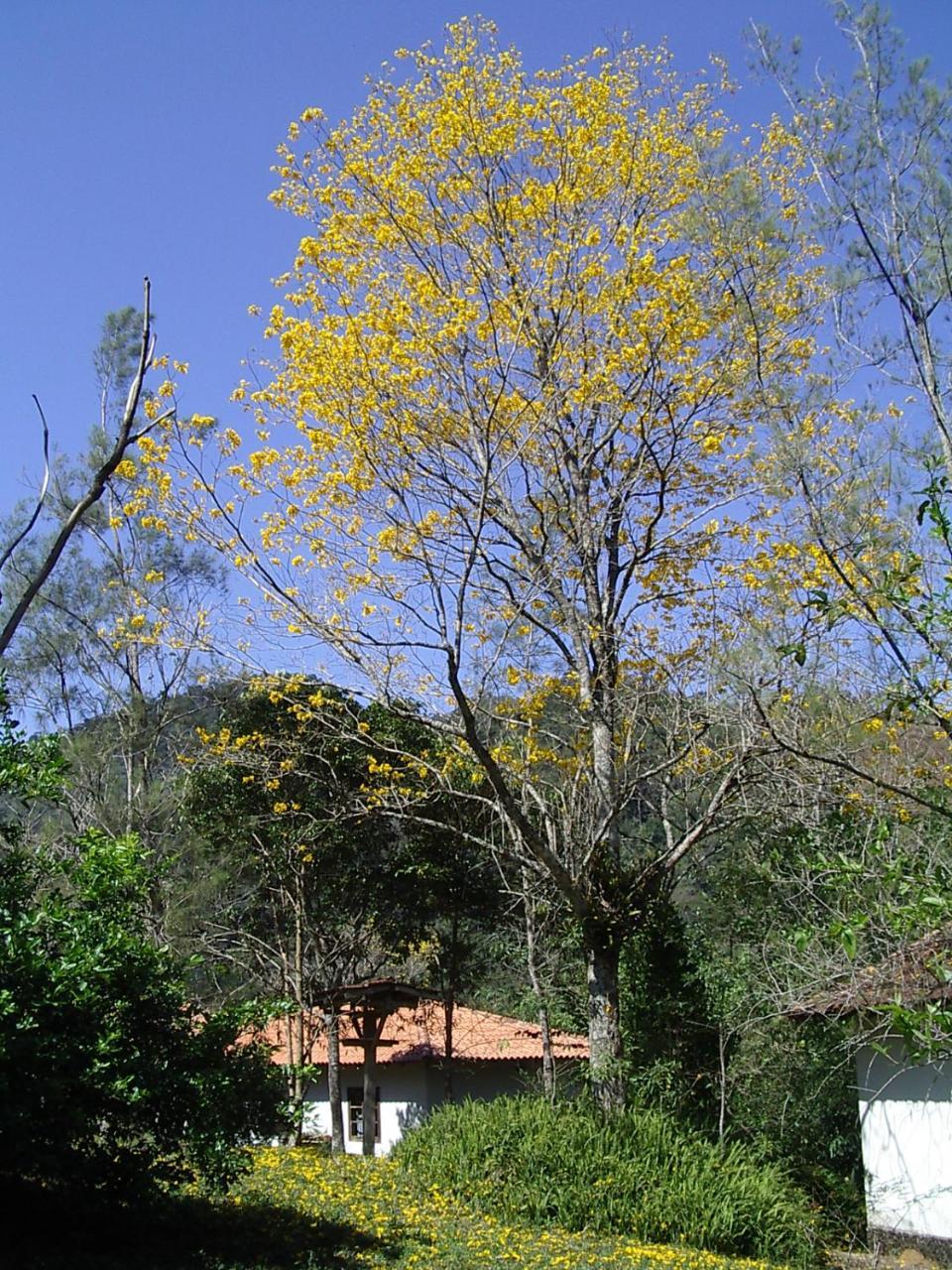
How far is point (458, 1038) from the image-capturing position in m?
20.8

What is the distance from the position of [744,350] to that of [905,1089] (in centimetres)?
715

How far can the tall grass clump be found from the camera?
8.67 metres

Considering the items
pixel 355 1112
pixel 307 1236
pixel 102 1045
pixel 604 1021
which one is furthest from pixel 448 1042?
pixel 102 1045

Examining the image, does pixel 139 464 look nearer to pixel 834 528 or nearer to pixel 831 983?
pixel 834 528

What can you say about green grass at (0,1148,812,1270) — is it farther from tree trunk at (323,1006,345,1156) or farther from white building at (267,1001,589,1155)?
white building at (267,1001,589,1155)

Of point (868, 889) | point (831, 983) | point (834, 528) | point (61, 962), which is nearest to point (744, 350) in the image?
point (834, 528)

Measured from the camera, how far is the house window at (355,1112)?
2156cm

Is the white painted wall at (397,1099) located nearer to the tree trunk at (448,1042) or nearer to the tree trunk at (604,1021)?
the tree trunk at (448,1042)

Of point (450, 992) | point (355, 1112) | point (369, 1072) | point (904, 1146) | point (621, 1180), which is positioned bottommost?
point (355, 1112)

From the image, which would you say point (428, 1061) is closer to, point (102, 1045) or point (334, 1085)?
point (334, 1085)

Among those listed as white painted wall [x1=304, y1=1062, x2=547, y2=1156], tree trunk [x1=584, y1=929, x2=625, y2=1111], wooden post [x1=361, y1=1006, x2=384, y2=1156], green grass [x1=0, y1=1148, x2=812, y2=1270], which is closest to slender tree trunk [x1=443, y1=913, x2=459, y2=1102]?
wooden post [x1=361, y1=1006, x2=384, y2=1156]

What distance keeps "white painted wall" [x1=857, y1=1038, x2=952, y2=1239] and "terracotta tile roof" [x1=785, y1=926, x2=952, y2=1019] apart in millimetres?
1673

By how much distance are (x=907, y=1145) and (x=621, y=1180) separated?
11.0 feet

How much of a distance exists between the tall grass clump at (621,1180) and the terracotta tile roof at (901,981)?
1.56 meters
